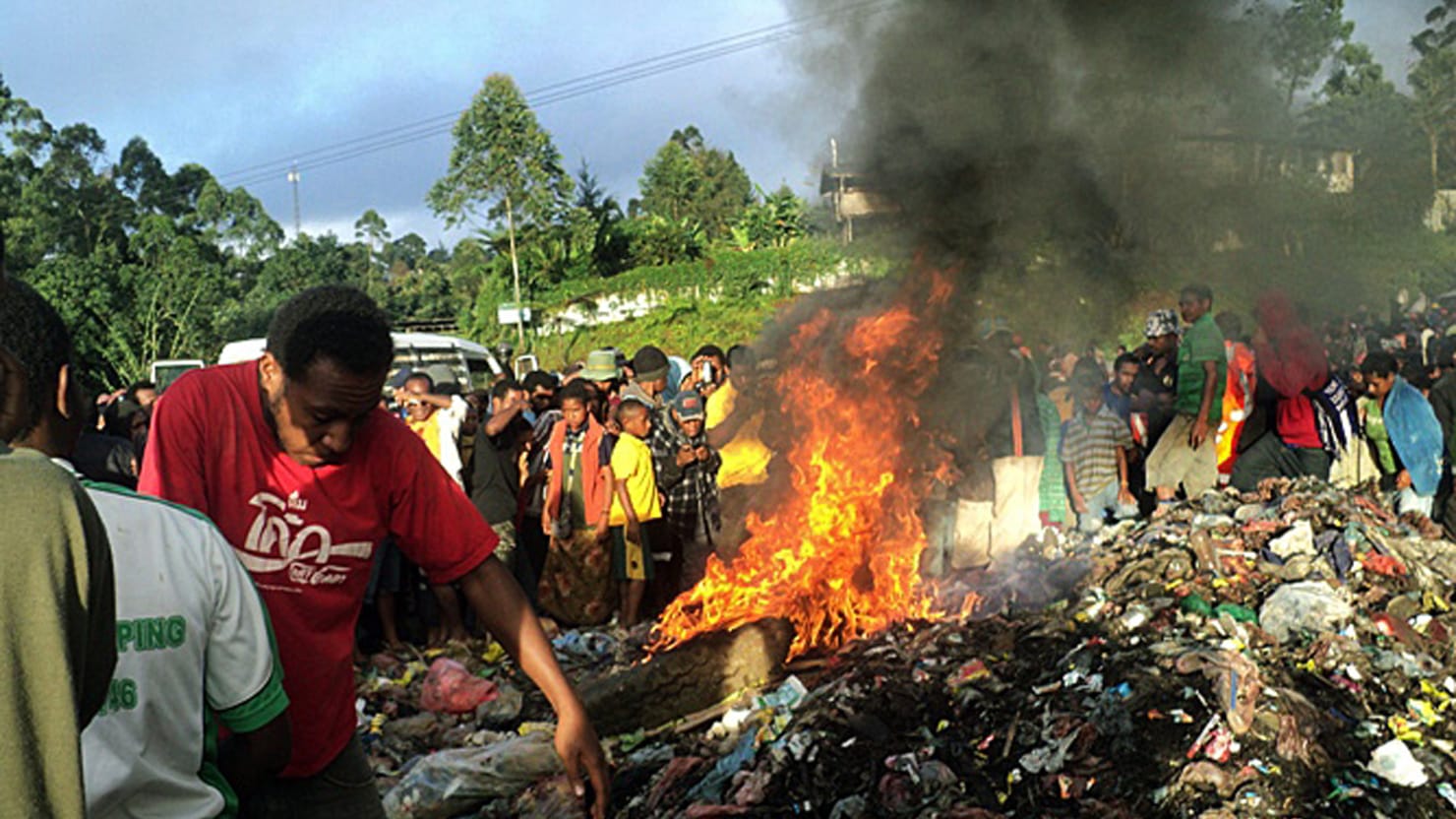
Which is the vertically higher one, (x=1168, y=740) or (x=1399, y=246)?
(x=1399, y=246)

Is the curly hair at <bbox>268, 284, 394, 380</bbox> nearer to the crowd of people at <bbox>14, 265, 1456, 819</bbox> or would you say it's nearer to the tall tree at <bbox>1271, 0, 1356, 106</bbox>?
the crowd of people at <bbox>14, 265, 1456, 819</bbox>

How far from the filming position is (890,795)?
15.2 feet

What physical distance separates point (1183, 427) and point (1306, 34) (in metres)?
3.13

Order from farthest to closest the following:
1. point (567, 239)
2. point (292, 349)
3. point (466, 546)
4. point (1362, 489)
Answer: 1. point (567, 239)
2. point (1362, 489)
3. point (466, 546)
4. point (292, 349)

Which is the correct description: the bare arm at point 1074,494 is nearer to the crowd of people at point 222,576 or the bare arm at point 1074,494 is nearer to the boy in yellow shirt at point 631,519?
the boy in yellow shirt at point 631,519

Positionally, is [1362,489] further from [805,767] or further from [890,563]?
[805,767]

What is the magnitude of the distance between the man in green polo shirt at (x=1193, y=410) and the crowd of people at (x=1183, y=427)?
0.01m

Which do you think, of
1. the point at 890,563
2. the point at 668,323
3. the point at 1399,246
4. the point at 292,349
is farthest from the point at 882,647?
the point at 668,323

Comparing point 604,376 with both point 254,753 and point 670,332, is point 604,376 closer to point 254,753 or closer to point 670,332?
point 254,753

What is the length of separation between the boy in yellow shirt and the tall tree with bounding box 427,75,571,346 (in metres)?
A: 29.1

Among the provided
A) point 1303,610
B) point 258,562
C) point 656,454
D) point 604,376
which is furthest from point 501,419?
point 258,562

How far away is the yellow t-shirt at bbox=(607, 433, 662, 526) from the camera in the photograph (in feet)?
26.7

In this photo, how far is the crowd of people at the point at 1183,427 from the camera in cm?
870

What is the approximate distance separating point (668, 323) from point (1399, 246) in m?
27.1
